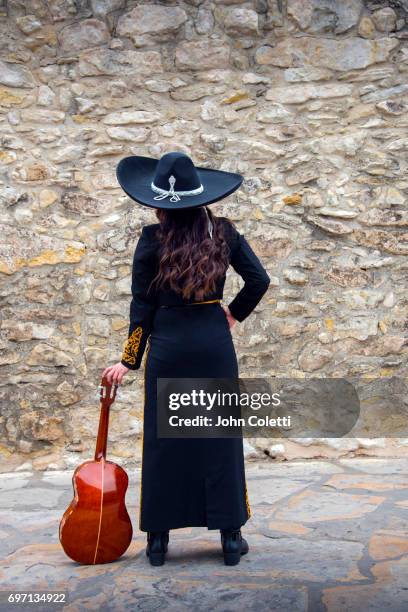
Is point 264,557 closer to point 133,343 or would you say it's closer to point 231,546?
point 231,546

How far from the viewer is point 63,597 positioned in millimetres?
2643

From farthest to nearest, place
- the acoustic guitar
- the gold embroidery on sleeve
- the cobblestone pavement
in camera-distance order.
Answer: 1. the gold embroidery on sleeve
2. the acoustic guitar
3. the cobblestone pavement

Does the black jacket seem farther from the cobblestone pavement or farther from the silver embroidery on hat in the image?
the cobblestone pavement

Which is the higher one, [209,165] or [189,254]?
[209,165]

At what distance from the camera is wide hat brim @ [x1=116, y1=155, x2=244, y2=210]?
2.92 meters

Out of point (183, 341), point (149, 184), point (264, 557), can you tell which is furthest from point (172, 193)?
point (264, 557)

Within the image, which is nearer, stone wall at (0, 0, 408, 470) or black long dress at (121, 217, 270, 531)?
black long dress at (121, 217, 270, 531)

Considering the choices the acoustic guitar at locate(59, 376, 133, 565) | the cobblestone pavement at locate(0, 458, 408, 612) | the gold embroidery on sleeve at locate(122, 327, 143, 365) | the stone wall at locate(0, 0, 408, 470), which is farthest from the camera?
the stone wall at locate(0, 0, 408, 470)

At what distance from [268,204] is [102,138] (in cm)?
109

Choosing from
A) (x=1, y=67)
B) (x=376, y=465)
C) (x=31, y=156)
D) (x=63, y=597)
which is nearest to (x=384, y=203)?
(x=376, y=465)

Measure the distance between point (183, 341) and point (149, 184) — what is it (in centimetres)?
63

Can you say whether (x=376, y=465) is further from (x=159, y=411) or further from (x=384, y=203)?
(x=159, y=411)

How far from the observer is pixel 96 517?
9.53ft

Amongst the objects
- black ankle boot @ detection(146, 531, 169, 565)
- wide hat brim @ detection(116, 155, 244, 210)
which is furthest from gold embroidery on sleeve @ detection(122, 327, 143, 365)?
black ankle boot @ detection(146, 531, 169, 565)
